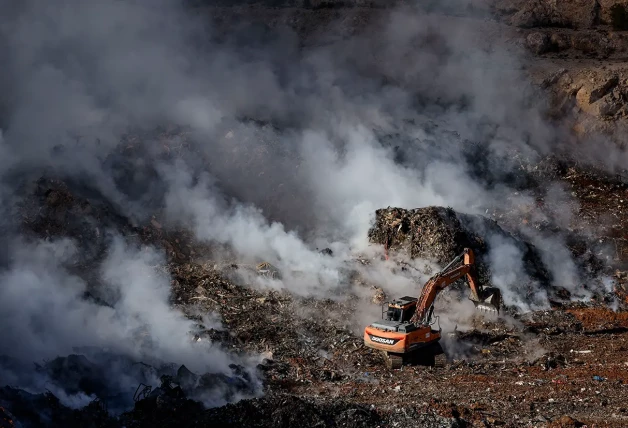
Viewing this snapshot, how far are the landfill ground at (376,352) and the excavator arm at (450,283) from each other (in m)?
0.57

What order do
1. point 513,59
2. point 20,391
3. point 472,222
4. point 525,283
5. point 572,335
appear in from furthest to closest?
point 513,59, point 472,222, point 525,283, point 572,335, point 20,391

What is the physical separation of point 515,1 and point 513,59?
340cm

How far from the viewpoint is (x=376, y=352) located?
10.7 m

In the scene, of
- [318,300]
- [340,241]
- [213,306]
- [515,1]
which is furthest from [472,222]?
[515,1]

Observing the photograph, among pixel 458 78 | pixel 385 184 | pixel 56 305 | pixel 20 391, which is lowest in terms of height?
pixel 20 391

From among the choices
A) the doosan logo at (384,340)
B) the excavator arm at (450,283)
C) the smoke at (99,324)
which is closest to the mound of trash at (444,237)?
the excavator arm at (450,283)

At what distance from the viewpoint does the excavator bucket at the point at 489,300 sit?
11656 mm

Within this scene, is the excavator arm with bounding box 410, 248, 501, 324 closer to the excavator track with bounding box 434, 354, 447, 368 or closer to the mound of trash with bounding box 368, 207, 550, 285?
the excavator track with bounding box 434, 354, 447, 368

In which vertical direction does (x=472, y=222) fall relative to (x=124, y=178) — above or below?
below

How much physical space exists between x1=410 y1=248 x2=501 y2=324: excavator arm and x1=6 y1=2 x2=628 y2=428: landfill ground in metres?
0.57

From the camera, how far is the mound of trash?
45.5 feet

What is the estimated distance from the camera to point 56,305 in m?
10.3

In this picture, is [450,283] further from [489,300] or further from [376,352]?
[376,352]

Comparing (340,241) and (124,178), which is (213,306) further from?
(124,178)
